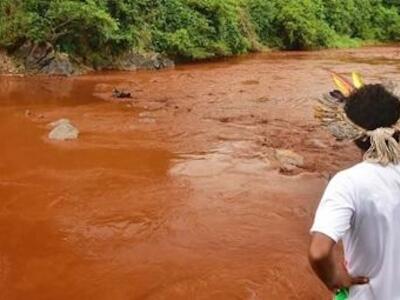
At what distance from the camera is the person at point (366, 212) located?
1998 mm

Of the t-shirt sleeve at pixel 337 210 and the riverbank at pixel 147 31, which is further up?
the t-shirt sleeve at pixel 337 210

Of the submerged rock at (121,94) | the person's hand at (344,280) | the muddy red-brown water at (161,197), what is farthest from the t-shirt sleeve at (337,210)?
the submerged rock at (121,94)

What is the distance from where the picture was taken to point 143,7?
23.1 metres

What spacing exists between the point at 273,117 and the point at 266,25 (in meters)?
19.9

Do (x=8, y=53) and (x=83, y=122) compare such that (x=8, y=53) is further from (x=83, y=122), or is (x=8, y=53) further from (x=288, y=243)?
(x=288, y=243)

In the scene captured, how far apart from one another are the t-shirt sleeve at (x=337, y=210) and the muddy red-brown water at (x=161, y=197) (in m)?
2.79

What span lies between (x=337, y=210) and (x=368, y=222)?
0.15 metres

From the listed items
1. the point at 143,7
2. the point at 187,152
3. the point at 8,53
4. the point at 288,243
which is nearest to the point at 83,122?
the point at 187,152

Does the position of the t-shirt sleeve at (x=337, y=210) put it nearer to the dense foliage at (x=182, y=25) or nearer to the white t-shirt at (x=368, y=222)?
the white t-shirt at (x=368, y=222)

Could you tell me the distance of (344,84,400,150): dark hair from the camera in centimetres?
218

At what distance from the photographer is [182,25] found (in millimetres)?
24406

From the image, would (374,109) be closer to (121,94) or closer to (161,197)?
(161,197)

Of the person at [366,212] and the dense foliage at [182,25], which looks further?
the dense foliage at [182,25]

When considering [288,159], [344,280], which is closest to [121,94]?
[288,159]
